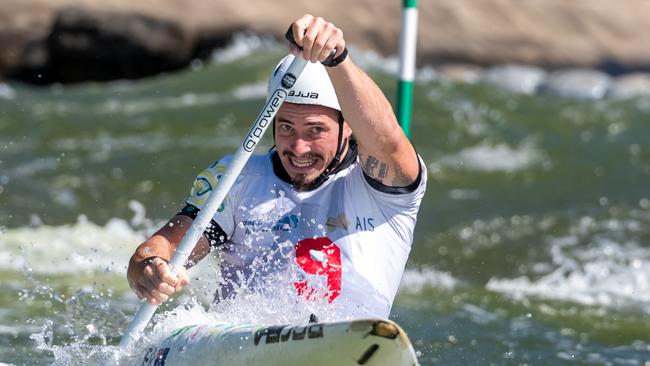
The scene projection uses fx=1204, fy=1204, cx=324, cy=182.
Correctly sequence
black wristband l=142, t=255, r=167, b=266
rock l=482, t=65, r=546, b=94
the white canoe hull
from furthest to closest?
rock l=482, t=65, r=546, b=94 < black wristband l=142, t=255, r=167, b=266 < the white canoe hull

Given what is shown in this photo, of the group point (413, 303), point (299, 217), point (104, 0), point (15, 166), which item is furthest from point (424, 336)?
point (104, 0)

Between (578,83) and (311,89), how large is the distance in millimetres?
12121

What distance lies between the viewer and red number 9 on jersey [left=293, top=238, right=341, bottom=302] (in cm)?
438

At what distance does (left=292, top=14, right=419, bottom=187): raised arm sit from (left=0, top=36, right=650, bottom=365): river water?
74cm

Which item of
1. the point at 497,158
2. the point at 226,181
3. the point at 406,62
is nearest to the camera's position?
the point at 226,181

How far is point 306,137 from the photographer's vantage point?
4.39 meters

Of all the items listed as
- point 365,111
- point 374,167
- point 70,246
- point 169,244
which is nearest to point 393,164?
point 374,167

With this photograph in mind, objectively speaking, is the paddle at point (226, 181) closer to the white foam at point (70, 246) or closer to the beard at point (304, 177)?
the beard at point (304, 177)

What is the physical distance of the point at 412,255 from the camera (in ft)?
30.9

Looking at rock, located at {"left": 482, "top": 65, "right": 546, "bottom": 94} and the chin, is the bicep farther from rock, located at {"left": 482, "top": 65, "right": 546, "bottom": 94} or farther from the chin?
rock, located at {"left": 482, "top": 65, "right": 546, "bottom": 94}

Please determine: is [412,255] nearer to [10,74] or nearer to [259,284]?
[259,284]

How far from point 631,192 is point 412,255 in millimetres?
2614

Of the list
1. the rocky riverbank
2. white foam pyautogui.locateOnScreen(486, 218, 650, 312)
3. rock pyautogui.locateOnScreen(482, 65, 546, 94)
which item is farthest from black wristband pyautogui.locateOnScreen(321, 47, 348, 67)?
the rocky riverbank

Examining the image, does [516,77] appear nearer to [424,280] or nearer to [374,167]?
[424,280]
